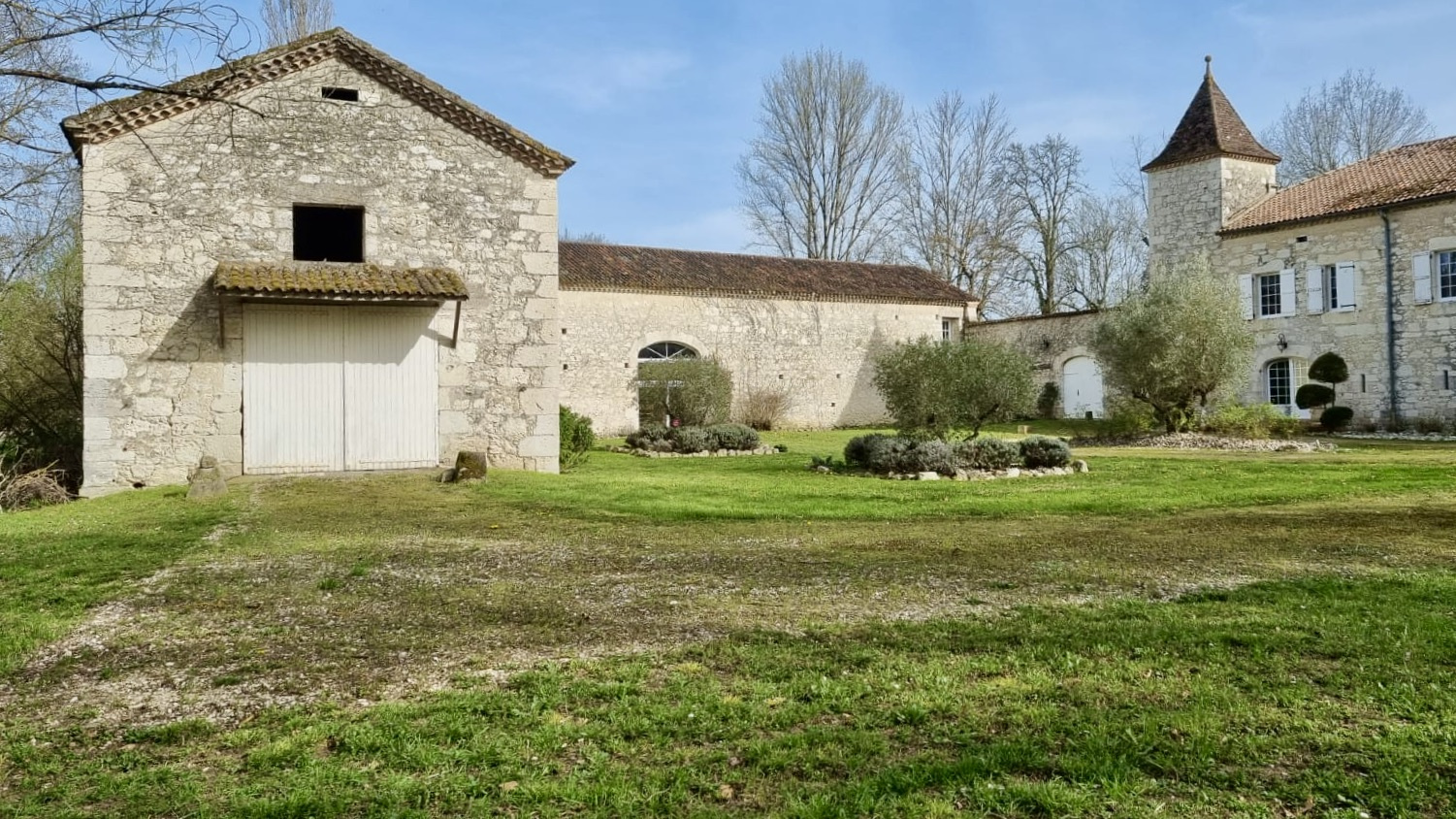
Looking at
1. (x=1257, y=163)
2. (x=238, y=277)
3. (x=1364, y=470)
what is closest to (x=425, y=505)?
(x=238, y=277)

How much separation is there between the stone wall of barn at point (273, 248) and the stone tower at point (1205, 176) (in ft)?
61.4

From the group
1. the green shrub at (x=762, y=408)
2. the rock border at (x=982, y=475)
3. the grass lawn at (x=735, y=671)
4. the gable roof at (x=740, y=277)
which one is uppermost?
the gable roof at (x=740, y=277)

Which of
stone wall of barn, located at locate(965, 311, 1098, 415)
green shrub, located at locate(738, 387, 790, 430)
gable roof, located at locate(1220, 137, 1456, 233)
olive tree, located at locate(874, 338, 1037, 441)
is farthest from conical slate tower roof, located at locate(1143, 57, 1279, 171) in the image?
olive tree, located at locate(874, 338, 1037, 441)

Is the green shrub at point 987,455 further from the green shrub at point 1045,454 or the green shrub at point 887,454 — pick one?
the green shrub at point 887,454

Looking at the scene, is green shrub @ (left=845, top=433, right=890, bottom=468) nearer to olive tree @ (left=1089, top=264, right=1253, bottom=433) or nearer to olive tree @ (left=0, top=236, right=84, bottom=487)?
olive tree @ (left=1089, top=264, right=1253, bottom=433)

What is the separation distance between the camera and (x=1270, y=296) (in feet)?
80.4

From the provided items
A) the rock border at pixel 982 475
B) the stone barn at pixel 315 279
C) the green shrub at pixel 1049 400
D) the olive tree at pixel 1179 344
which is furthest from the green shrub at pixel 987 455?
the green shrub at pixel 1049 400

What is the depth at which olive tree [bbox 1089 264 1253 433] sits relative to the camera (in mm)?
19188

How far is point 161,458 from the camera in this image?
12016 millimetres

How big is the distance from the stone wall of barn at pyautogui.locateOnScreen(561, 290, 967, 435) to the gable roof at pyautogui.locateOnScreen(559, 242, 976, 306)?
0.23 m

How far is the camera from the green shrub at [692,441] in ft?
60.1

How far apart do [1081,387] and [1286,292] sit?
562cm

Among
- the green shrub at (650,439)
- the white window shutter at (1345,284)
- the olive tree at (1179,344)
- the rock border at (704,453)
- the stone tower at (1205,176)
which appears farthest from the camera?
the stone tower at (1205,176)

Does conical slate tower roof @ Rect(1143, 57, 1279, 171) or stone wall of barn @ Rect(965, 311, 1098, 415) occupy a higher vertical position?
conical slate tower roof @ Rect(1143, 57, 1279, 171)
